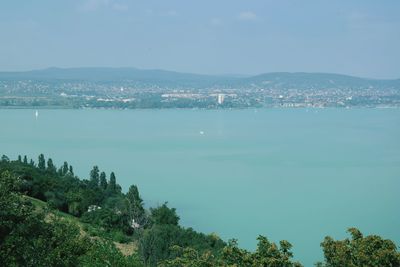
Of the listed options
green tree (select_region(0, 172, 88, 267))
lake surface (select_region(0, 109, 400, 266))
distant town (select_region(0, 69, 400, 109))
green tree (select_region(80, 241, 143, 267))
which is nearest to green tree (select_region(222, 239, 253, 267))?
green tree (select_region(80, 241, 143, 267))

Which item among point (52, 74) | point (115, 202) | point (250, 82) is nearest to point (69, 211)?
point (115, 202)

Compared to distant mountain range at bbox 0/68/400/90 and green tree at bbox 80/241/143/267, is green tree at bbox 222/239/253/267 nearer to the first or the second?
green tree at bbox 80/241/143/267

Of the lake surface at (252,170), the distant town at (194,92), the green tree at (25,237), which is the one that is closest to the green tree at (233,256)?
the green tree at (25,237)

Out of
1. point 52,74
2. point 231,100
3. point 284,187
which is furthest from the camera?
point 52,74

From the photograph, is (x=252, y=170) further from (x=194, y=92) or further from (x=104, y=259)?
(x=194, y=92)

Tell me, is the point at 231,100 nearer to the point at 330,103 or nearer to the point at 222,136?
the point at 330,103
